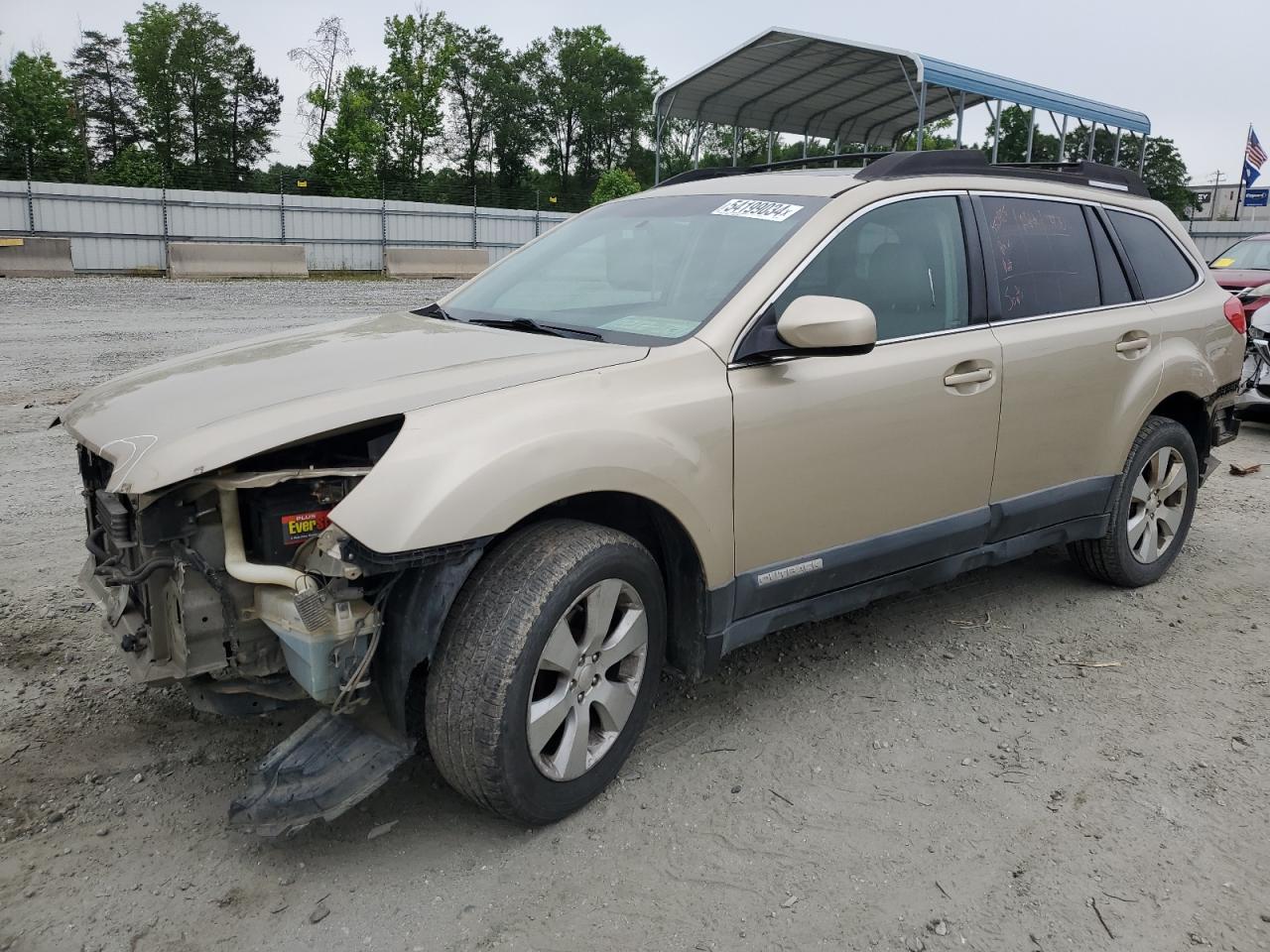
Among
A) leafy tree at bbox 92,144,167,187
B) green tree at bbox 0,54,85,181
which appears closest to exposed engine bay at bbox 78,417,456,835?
leafy tree at bbox 92,144,167,187

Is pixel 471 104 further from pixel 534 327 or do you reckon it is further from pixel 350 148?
pixel 534 327

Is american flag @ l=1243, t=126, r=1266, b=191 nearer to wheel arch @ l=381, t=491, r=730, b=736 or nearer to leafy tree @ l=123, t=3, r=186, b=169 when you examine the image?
wheel arch @ l=381, t=491, r=730, b=736

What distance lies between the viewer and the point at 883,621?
4.39m

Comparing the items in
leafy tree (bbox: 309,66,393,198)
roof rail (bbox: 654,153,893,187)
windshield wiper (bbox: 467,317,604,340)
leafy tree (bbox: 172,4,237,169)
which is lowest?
windshield wiper (bbox: 467,317,604,340)

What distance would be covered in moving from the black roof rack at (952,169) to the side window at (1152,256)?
0.57 ft

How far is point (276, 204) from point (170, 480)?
94.5 ft

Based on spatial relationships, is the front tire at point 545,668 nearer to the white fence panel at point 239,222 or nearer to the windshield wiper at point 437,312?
the windshield wiper at point 437,312

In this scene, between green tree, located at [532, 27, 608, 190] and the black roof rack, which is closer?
the black roof rack

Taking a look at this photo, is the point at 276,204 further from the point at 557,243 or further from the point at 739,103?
the point at 557,243

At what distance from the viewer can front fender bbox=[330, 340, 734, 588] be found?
96.0 inches

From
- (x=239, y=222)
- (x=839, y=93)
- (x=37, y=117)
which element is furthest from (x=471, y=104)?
(x=839, y=93)

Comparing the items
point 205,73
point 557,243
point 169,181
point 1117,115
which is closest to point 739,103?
point 1117,115

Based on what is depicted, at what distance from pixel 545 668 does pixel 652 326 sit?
1.13 metres

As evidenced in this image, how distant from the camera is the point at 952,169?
3.88 meters
